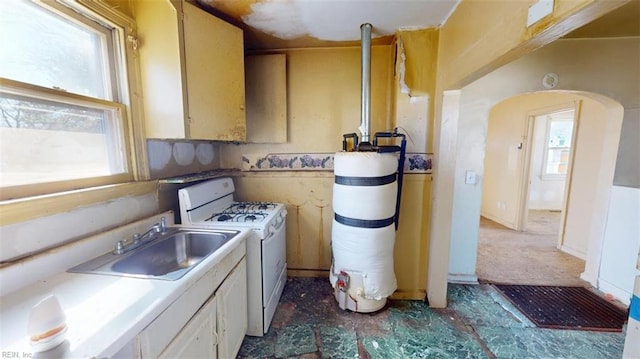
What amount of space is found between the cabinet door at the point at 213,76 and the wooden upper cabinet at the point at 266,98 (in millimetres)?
449

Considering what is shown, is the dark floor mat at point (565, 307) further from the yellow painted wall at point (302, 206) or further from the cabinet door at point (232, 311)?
the cabinet door at point (232, 311)

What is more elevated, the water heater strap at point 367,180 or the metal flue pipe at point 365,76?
the metal flue pipe at point 365,76

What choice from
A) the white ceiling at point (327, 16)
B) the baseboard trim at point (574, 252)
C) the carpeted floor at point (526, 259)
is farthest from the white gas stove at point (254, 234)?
the baseboard trim at point (574, 252)

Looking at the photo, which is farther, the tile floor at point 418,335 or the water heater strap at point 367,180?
the water heater strap at point 367,180

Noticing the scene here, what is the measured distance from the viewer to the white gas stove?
1.79 meters

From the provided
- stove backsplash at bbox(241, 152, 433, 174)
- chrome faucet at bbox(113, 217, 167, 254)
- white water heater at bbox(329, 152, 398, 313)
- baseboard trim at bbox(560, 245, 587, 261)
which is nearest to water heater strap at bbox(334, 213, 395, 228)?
white water heater at bbox(329, 152, 398, 313)

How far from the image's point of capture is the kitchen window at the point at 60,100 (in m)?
1.02

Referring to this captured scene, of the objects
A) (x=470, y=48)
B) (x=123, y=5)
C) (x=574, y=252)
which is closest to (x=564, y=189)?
(x=574, y=252)

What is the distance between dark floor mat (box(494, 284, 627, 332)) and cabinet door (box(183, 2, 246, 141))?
116 inches

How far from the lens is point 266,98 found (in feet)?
8.13

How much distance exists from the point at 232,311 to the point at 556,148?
718cm

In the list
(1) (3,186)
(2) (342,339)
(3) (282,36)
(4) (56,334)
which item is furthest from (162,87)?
(2) (342,339)

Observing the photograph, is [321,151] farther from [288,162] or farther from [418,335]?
[418,335]

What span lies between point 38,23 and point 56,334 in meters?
1.36
